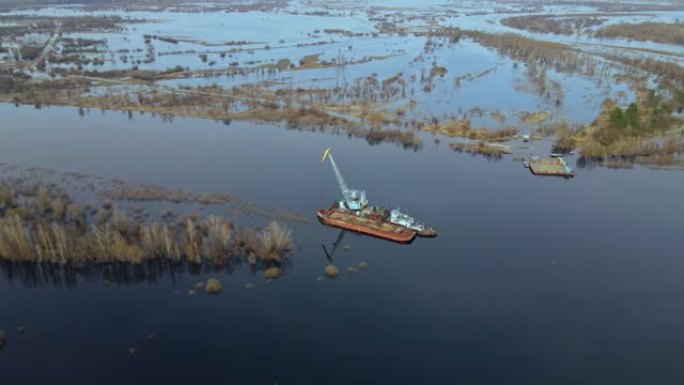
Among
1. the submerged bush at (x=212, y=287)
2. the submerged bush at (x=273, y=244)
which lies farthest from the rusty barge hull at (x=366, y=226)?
the submerged bush at (x=212, y=287)

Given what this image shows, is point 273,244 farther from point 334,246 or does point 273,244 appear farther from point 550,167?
point 550,167

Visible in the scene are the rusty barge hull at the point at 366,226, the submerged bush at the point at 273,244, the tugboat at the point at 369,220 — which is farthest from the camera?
the tugboat at the point at 369,220

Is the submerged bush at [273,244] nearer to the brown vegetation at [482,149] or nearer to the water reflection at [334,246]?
the water reflection at [334,246]

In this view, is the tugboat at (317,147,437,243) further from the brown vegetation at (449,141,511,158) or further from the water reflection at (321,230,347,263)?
the brown vegetation at (449,141,511,158)

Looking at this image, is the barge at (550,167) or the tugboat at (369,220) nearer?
the tugboat at (369,220)

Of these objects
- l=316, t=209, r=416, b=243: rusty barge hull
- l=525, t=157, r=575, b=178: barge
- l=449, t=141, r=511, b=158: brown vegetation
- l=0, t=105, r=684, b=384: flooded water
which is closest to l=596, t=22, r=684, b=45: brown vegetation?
l=449, t=141, r=511, b=158: brown vegetation

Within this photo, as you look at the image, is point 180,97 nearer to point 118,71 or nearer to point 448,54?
point 118,71
